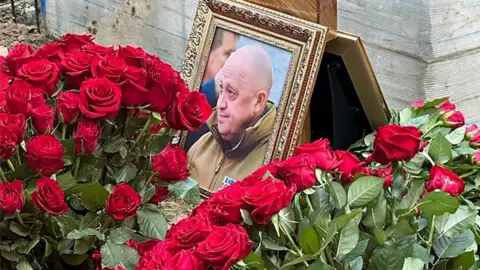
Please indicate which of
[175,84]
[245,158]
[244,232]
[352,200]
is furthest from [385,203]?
[245,158]

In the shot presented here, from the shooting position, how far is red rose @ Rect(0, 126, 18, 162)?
1349 mm

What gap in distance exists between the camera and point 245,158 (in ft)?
6.72

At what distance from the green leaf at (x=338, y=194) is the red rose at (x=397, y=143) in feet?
0.41

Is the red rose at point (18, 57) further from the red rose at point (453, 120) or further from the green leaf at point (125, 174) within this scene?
the red rose at point (453, 120)

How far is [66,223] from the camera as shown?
1.42 metres

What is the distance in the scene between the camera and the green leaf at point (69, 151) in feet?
4.75

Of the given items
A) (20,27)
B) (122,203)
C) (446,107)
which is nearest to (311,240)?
(122,203)

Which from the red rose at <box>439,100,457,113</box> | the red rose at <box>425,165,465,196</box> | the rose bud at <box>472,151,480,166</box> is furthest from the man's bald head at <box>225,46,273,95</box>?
the red rose at <box>425,165,465,196</box>

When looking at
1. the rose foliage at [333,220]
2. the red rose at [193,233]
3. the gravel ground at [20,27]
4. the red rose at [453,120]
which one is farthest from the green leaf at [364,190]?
the gravel ground at [20,27]

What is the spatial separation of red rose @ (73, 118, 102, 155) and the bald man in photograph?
62 centimetres

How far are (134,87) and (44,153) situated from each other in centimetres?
21

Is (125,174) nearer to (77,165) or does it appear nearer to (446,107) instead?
(77,165)

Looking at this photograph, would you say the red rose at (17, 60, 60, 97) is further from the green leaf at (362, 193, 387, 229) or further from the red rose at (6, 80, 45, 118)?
the green leaf at (362, 193, 387, 229)

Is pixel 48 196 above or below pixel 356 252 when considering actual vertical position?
below
